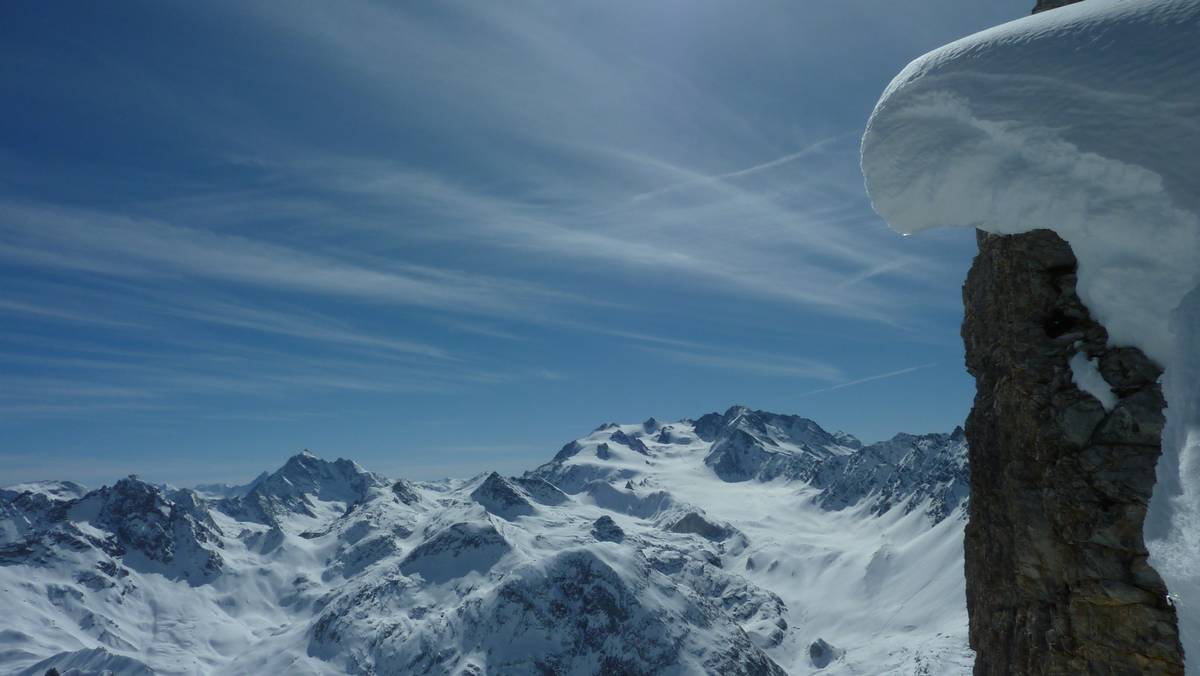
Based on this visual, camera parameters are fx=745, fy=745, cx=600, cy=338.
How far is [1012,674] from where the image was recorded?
1258 cm

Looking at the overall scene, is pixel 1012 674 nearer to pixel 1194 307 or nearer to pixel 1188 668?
pixel 1188 668

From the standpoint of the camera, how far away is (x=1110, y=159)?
8.71 meters

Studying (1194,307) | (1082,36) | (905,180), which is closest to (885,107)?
(905,180)

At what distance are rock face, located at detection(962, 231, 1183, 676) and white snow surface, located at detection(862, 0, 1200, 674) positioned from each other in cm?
53

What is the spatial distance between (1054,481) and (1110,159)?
469 centimetres

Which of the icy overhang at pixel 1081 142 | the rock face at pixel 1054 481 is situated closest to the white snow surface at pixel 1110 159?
the icy overhang at pixel 1081 142

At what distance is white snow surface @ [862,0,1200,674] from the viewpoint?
328 inches

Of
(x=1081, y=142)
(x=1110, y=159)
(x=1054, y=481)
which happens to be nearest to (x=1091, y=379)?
(x=1054, y=481)

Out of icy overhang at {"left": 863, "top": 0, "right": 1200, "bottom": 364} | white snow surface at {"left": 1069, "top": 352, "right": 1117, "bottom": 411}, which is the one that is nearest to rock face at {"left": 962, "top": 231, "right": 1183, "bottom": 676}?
white snow surface at {"left": 1069, "top": 352, "right": 1117, "bottom": 411}

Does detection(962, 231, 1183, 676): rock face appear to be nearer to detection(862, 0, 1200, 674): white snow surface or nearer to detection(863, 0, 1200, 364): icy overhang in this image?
detection(862, 0, 1200, 674): white snow surface

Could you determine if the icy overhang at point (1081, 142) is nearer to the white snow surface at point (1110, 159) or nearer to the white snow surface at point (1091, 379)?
the white snow surface at point (1110, 159)

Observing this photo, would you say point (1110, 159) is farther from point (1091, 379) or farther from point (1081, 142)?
point (1091, 379)

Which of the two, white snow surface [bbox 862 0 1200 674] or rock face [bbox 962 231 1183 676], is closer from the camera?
white snow surface [bbox 862 0 1200 674]

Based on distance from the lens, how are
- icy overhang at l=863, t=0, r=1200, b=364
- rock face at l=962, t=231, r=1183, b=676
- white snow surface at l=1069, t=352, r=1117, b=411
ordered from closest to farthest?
1. icy overhang at l=863, t=0, r=1200, b=364
2. rock face at l=962, t=231, r=1183, b=676
3. white snow surface at l=1069, t=352, r=1117, b=411
